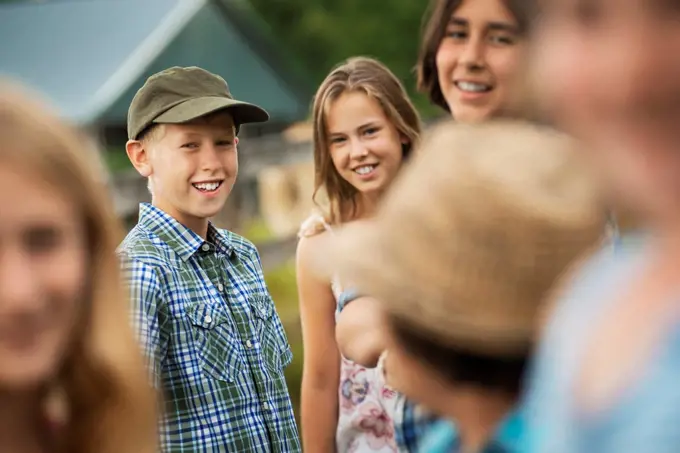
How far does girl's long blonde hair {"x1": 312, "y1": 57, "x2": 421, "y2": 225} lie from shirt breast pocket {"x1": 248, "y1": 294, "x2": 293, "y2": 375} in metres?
0.35

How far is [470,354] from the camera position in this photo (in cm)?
122

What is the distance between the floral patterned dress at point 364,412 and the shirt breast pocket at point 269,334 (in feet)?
0.63

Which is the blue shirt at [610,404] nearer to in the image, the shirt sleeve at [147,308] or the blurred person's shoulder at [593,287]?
the blurred person's shoulder at [593,287]

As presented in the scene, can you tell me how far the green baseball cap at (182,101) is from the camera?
2738 mm

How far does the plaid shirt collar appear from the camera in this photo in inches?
103

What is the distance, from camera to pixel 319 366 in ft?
9.45

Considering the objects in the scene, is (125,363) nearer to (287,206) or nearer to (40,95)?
(40,95)

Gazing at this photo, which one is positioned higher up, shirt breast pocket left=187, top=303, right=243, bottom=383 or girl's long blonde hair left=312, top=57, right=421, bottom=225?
girl's long blonde hair left=312, top=57, right=421, bottom=225

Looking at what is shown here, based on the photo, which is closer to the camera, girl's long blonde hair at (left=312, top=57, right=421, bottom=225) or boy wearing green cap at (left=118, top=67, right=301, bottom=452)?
boy wearing green cap at (left=118, top=67, right=301, bottom=452)

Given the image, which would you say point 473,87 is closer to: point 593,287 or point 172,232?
point 172,232

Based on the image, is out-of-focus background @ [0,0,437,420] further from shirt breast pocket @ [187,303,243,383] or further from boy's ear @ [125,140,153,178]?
shirt breast pocket @ [187,303,243,383]

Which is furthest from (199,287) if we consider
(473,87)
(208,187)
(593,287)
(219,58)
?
(219,58)

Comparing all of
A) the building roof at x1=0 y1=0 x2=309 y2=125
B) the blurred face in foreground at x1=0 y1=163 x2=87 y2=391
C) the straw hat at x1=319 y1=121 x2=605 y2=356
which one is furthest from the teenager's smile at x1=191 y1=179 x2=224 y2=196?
the building roof at x1=0 y1=0 x2=309 y2=125

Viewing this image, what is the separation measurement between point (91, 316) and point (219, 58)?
48.8 ft
